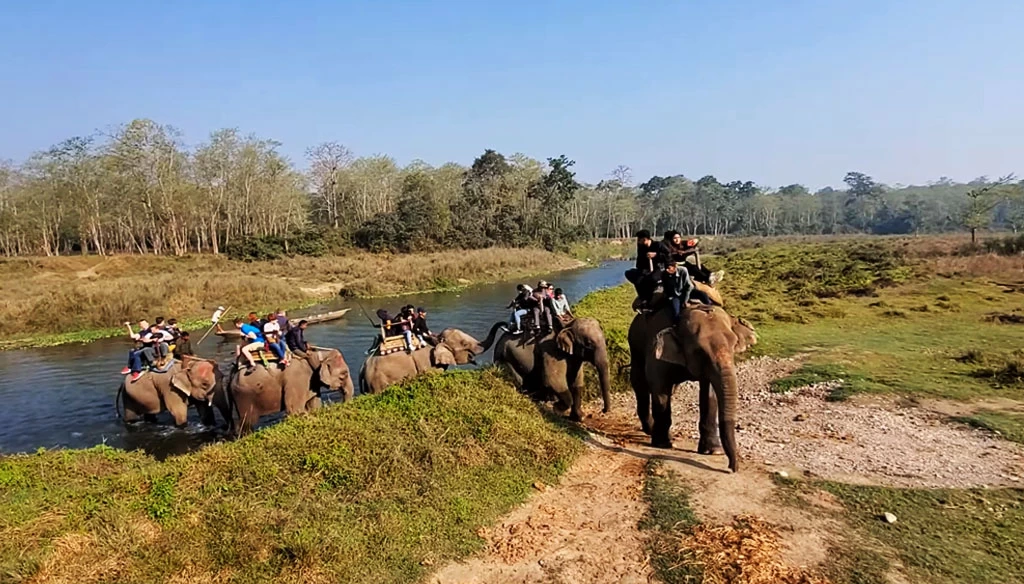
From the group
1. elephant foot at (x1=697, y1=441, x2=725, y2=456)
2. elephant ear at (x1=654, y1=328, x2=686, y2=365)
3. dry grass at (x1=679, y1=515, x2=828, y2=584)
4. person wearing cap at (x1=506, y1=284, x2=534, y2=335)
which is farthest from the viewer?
person wearing cap at (x1=506, y1=284, x2=534, y2=335)

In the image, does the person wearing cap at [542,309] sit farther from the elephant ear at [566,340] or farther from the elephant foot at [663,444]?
the elephant foot at [663,444]

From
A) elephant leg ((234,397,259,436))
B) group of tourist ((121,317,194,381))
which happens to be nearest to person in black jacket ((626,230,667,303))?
elephant leg ((234,397,259,436))

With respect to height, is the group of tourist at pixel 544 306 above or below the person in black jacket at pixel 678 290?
below

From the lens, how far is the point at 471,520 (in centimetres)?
734

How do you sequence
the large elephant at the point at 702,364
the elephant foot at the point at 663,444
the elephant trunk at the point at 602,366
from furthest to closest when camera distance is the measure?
the elephant trunk at the point at 602,366
the elephant foot at the point at 663,444
the large elephant at the point at 702,364

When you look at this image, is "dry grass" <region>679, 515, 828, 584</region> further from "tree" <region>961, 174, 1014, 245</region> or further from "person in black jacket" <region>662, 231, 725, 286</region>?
"tree" <region>961, 174, 1014, 245</region>

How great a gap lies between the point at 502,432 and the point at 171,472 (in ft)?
13.3

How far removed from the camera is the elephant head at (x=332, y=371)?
512 inches

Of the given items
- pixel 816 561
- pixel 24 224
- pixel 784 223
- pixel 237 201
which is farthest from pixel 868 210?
pixel 816 561

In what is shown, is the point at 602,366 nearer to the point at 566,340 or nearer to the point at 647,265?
the point at 566,340

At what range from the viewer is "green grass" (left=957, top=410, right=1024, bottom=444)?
9.99 m

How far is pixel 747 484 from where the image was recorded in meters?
8.27

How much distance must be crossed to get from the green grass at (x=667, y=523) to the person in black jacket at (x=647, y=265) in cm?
287

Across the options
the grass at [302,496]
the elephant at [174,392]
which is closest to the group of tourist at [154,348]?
the elephant at [174,392]
